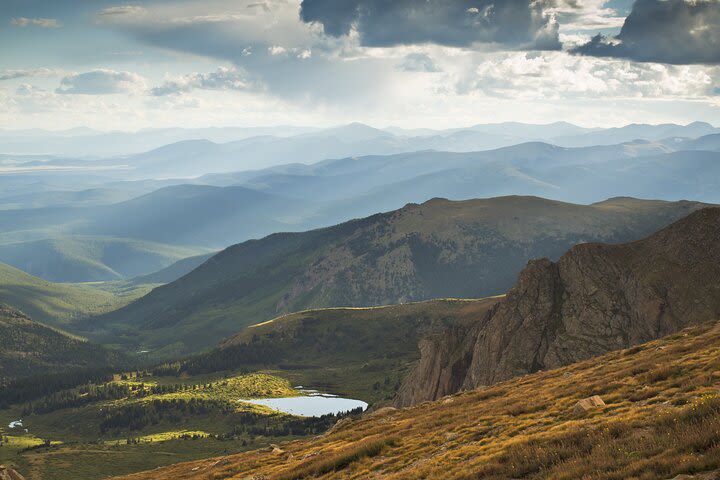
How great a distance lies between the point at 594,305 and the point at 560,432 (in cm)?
8109

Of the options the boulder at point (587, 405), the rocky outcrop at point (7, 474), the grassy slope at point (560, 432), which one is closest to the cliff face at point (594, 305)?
the grassy slope at point (560, 432)

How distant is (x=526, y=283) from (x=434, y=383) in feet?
83.7

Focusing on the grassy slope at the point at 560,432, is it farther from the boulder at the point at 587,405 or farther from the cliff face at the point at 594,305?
the cliff face at the point at 594,305

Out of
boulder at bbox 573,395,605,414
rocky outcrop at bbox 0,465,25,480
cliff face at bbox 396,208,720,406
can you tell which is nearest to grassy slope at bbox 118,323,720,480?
boulder at bbox 573,395,605,414

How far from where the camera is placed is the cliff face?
10150 cm

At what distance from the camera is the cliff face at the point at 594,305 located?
101500mm

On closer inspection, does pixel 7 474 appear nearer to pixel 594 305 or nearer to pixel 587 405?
pixel 587 405

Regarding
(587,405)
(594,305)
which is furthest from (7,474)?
(594,305)

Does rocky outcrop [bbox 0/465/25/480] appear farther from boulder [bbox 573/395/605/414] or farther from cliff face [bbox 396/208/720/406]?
cliff face [bbox 396/208/720/406]

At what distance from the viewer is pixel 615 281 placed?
113875 millimetres

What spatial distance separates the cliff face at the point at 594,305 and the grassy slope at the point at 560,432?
1240 inches

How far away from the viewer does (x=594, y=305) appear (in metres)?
110

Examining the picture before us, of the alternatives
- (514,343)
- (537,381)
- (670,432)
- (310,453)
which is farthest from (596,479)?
(514,343)

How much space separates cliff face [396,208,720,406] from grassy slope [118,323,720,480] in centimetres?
3149
